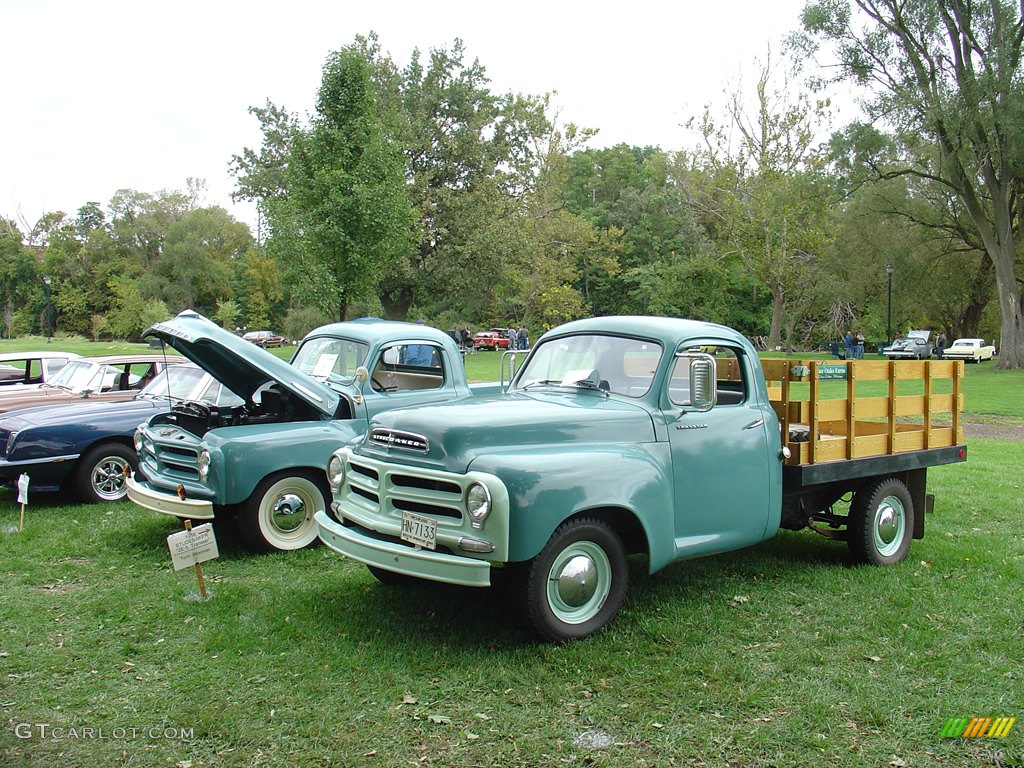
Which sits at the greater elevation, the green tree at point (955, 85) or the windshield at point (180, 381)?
the green tree at point (955, 85)

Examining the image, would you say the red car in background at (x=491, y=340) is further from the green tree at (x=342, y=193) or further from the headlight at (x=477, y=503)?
the headlight at (x=477, y=503)

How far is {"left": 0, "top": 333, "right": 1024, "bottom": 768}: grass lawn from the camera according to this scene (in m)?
3.82

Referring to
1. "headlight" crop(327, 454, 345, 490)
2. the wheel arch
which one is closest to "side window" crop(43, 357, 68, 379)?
"headlight" crop(327, 454, 345, 490)

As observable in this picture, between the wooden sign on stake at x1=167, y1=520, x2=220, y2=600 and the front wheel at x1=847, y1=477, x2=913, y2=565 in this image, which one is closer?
the wooden sign on stake at x1=167, y1=520, x2=220, y2=600

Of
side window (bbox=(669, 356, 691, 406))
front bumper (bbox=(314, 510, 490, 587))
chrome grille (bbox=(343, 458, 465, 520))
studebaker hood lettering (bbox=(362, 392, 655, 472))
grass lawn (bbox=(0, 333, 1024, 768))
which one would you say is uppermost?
side window (bbox=(669, 356, 691, 406))

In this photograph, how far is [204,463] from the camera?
694 centimetres

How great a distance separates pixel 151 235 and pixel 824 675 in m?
77.4

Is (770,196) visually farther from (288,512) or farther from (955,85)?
(288,512)

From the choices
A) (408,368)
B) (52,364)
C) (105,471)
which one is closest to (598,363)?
(408,368)

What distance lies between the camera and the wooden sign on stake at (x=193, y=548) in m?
5.67

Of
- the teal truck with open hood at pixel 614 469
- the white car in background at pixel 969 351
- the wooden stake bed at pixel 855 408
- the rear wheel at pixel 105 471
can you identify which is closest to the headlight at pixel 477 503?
the teal truck with open hood at pixel 614 469

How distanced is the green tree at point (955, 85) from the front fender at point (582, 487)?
31.9 metres
